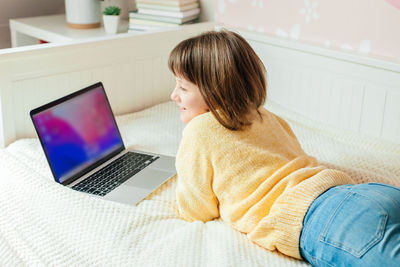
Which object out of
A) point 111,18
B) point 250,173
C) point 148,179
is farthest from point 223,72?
point 111,18

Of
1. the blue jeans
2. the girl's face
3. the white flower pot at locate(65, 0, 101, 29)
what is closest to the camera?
the blue jeans

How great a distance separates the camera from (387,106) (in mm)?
1548

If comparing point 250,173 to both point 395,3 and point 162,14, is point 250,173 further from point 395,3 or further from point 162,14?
point 162,14

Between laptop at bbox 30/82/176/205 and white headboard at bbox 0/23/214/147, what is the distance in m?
0.18

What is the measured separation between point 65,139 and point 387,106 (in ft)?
3.30

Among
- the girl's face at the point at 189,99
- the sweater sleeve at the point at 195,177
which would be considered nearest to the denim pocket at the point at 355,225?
the sweater sleeve at the point at 195,177

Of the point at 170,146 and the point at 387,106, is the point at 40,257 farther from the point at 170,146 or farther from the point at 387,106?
the point at 387,106

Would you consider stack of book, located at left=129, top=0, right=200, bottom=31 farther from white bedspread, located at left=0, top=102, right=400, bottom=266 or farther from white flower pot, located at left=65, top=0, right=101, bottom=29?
white bedspread, located at left=0, top=102, right=400, bottom=266

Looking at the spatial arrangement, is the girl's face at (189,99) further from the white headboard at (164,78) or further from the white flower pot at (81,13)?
the white flower pot at (81,13)

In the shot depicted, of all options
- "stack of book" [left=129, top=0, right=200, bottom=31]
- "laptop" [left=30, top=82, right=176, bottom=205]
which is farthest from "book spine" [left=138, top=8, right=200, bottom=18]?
"laptop" [left=30, top=82, right=176, bottom=205]

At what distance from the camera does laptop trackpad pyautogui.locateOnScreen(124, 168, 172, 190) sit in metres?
1.29

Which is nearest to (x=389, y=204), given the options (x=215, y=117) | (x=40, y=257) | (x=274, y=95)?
(x=215, y=117)

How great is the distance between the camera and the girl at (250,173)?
0.93m

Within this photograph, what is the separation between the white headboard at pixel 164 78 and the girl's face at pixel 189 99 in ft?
1.83
